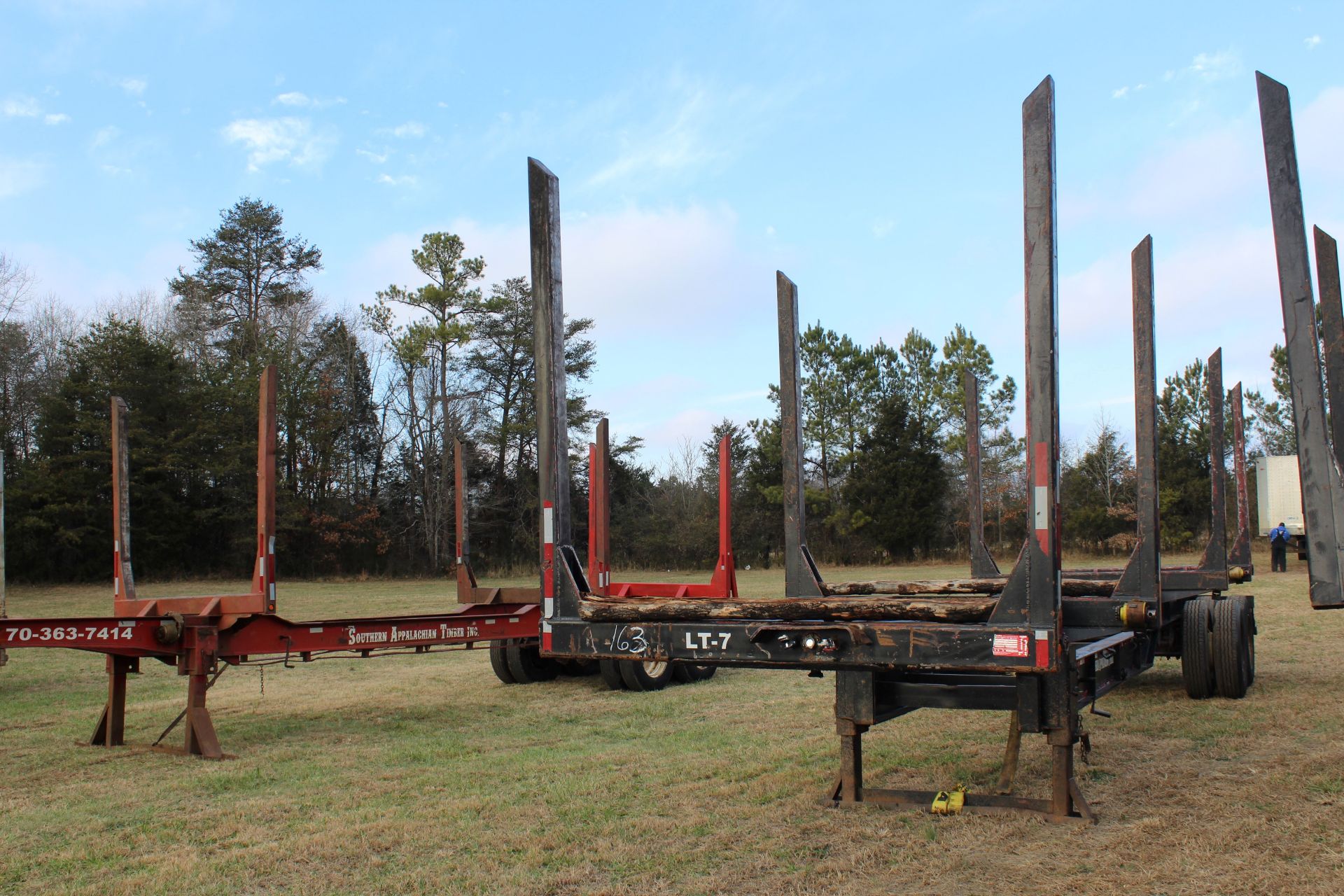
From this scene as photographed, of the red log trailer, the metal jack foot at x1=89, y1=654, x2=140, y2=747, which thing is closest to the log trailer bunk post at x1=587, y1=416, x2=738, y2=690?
the red log trailer

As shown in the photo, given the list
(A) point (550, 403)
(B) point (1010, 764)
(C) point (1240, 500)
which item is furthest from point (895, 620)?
(C) point (1240, 500)

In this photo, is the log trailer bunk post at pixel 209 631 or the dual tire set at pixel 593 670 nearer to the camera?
the log trailer bunk post at pixel 209 631

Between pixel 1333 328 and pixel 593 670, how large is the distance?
→ 8.63 metres

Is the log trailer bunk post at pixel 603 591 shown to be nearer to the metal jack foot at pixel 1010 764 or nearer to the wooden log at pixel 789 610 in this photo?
the metal jack foot at pixel 1010 764

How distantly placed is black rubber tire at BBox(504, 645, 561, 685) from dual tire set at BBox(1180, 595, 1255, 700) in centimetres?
634

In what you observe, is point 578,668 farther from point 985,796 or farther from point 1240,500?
point 1240,500

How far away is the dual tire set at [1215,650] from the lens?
353 inches

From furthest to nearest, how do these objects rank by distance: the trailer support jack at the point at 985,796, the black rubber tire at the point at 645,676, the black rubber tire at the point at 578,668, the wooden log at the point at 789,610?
the black rubber tire at the point at 578,668, the black rubber tire at the point at 645,676, the trailer support jack at the point at 985,796, the wooden log at the point at 789,610

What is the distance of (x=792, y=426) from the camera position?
19.3 ft

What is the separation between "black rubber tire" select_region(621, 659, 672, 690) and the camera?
34.9 feet

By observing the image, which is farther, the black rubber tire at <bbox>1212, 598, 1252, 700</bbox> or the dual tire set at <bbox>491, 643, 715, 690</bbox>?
the dual tire set at <bbox>491, 643, 715, 690</bbox>

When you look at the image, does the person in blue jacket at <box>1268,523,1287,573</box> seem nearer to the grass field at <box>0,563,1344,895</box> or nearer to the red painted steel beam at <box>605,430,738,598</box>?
the grass field at <box>0,563,1344,895</box>

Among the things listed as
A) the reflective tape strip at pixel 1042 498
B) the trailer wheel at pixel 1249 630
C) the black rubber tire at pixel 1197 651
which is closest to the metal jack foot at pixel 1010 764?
the reflective tape strip at pixel 1042 498

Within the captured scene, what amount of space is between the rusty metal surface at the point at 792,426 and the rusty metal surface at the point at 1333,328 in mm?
2558
